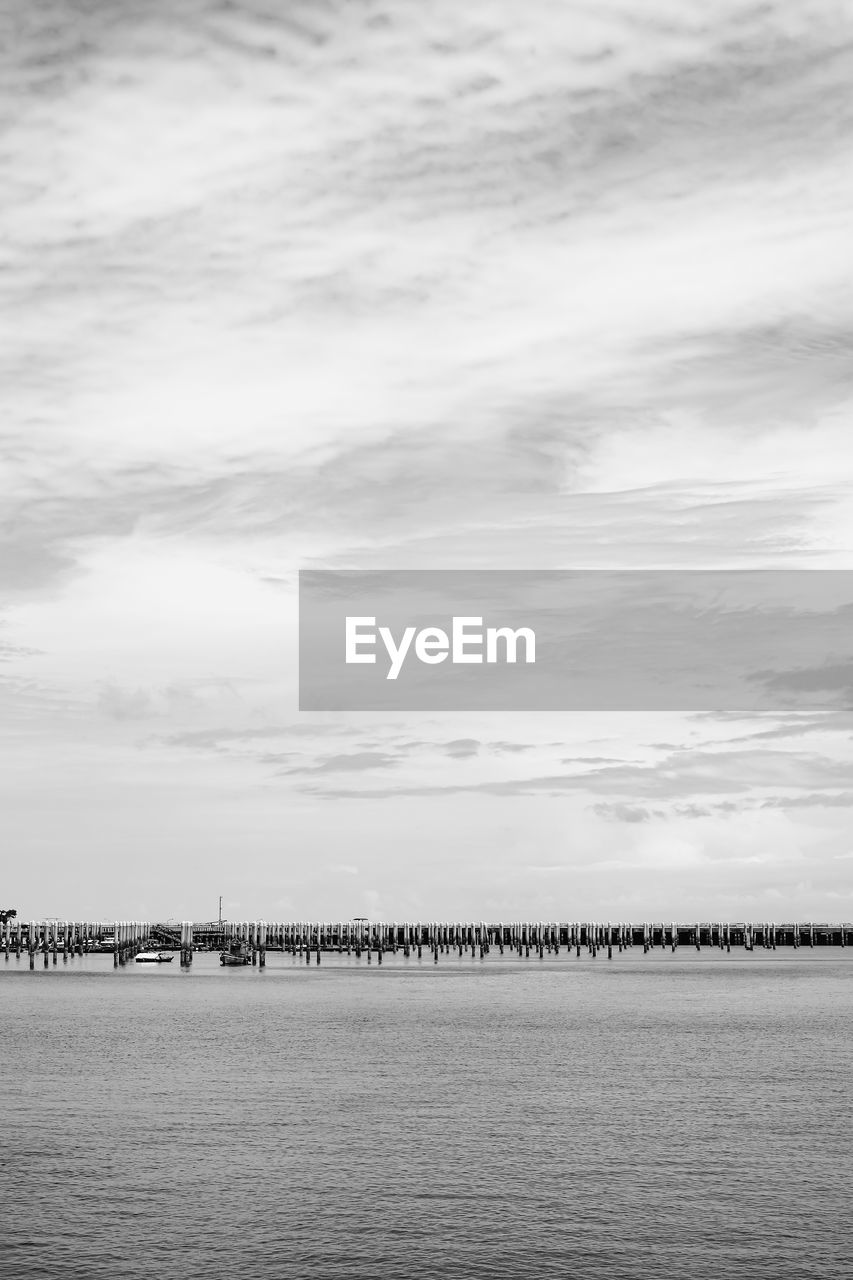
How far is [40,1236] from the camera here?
136 feet

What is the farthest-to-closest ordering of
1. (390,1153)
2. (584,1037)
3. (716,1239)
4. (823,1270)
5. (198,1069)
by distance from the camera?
(584,1037), (198,1069), (390,1153), (716,1239), (823,1270)

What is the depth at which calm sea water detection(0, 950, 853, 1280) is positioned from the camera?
132 ft

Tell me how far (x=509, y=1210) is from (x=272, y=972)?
148578mm

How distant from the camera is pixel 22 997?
135750mm

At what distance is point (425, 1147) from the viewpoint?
179 feet

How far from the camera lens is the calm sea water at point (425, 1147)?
40.3m

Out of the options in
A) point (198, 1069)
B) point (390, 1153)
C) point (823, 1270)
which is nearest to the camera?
point (823, 1270)

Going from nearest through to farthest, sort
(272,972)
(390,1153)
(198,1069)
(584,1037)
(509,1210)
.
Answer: (509,1210)
(390,1153)
(198,1069)
(584,1037)
(272,972)

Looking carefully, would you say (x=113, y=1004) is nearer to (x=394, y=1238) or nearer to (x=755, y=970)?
(x=394, y=1238)

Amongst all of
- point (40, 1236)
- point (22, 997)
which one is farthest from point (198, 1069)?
point (22, 997)

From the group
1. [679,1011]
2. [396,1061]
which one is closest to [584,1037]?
[396,1061]

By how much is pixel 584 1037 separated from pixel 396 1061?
19739 mm

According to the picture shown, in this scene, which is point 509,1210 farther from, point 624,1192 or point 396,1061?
point 396,1061

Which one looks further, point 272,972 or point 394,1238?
point 272,972
